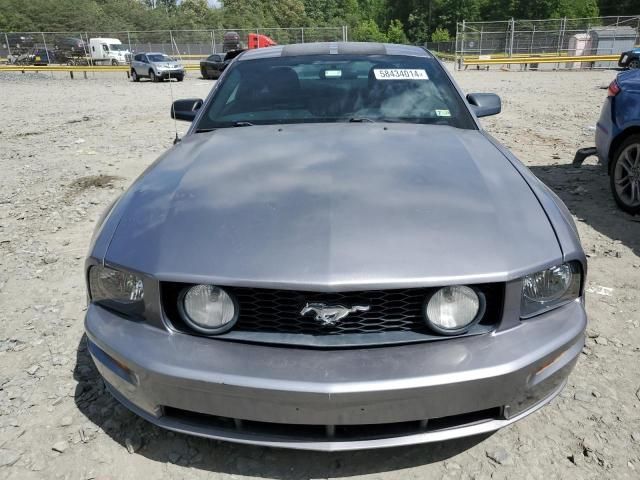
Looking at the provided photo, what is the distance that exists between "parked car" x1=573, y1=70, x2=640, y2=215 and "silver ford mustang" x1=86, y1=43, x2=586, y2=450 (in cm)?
304

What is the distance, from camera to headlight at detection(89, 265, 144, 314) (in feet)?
5.91

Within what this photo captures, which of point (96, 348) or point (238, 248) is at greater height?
point (238, 248)

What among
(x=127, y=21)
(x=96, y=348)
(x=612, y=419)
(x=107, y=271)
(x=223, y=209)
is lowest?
(x=612, y=419)

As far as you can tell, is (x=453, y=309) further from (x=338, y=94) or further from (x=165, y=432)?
(x=338, y=94)

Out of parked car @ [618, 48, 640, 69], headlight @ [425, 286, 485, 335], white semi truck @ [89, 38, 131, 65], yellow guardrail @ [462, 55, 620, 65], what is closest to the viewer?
headlight @ [425, 286, 485, 335]

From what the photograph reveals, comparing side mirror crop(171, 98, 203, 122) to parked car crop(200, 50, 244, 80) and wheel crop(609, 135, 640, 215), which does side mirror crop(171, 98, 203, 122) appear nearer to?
wheel crop(609, 135, 640, 215)

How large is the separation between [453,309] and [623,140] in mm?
3974

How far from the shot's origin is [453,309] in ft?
5.52

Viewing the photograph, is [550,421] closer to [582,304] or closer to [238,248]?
[582,304]

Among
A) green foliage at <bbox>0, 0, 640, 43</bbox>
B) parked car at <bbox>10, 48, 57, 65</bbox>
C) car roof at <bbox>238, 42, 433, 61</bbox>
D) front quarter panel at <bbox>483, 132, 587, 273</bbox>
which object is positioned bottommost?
front quarter panel at <bbox>483, 132, 587, 273</bbox>

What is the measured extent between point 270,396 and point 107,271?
2.57 feet

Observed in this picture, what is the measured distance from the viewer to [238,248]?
5.65 ft

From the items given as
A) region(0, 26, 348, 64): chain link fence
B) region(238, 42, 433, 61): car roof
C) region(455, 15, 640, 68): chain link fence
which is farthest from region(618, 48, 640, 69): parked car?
region(238, 42, 433, 61): car roof

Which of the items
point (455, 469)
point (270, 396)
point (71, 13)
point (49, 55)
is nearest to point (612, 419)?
point (455, 469)
